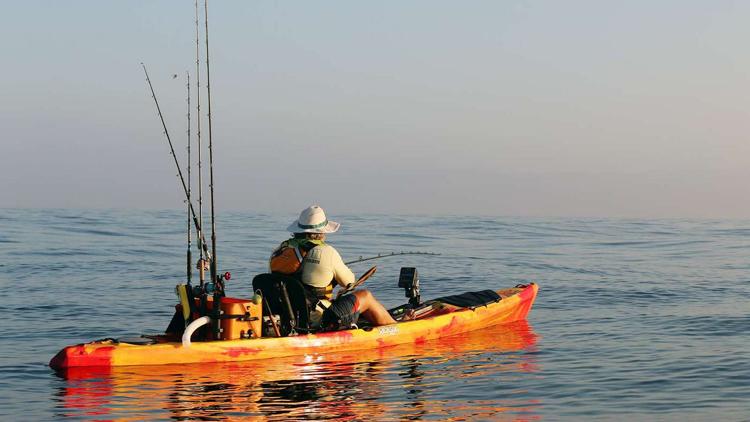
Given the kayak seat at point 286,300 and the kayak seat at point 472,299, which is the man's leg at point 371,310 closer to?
the kayak seat at point 286,300

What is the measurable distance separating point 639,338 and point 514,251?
14.9m

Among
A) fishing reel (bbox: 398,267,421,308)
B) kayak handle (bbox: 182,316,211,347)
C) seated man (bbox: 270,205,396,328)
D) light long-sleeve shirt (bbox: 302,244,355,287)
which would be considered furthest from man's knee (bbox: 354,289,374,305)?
kayak handle (bbox: 182,316,211,347)

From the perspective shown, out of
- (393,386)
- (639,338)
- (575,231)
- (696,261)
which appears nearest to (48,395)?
(393,386)

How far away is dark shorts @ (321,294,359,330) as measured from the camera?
11633 mm

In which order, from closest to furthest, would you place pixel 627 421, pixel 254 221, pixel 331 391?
pixel 627 421 < pixel 331 391 < pixel 254 221

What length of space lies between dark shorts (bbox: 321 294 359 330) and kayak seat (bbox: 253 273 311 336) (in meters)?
0.29

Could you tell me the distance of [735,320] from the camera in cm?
1462

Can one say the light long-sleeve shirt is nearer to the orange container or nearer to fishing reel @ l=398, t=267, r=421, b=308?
the orange container

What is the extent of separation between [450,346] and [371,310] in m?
1.11

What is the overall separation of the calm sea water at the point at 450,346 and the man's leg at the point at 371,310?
0.43 metres

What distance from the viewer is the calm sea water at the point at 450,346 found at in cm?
904

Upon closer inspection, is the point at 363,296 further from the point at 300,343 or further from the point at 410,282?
the point at 410,282

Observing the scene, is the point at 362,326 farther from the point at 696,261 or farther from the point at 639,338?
the point at 696,261

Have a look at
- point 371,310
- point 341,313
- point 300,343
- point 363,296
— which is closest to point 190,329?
point 300,343
